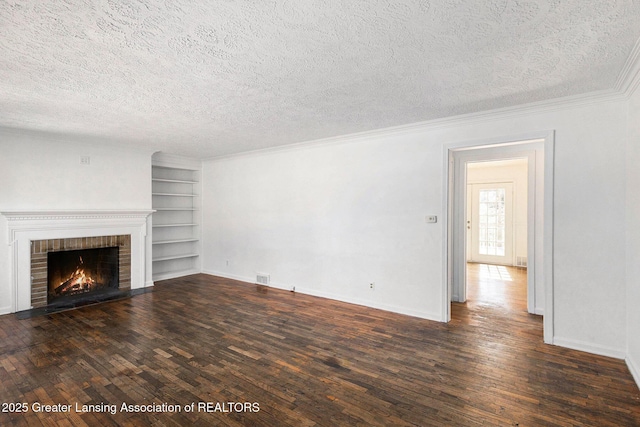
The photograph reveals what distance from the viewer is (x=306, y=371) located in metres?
2.73

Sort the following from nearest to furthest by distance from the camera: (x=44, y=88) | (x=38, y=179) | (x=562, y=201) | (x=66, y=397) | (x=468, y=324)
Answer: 1. (x=66, y=397)
2. (x=44, y=88)
3. (x=562, y=201)
4. (x=468, y=324)
5. (x=38, y=179)

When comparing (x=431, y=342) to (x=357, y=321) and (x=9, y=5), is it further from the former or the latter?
(x=9, y=5)

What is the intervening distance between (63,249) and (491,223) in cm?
902

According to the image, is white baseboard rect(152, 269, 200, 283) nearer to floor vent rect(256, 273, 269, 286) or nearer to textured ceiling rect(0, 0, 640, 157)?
floor vent rect(256, 273, 269, 286)

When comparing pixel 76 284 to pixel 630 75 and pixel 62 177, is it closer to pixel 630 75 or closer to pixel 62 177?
pixel 62 177

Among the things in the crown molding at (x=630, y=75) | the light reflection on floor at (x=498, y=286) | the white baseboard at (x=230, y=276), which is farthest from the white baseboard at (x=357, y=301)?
the crown molding at (x=630, y=75)

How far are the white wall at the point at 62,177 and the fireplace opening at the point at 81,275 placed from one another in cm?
65

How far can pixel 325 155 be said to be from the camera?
499 cm

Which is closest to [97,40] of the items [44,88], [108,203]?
[44,88]

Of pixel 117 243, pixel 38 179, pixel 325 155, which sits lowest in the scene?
pixel 117 243

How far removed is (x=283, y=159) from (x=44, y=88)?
129 inches

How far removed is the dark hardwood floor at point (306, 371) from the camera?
2.16 m

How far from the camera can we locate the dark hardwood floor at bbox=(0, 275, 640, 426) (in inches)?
85.0

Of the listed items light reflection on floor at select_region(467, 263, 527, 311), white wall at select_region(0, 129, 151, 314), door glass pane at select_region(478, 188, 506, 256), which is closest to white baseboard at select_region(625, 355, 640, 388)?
light reflection on floor at select_region(467, 263, 527, 311)
